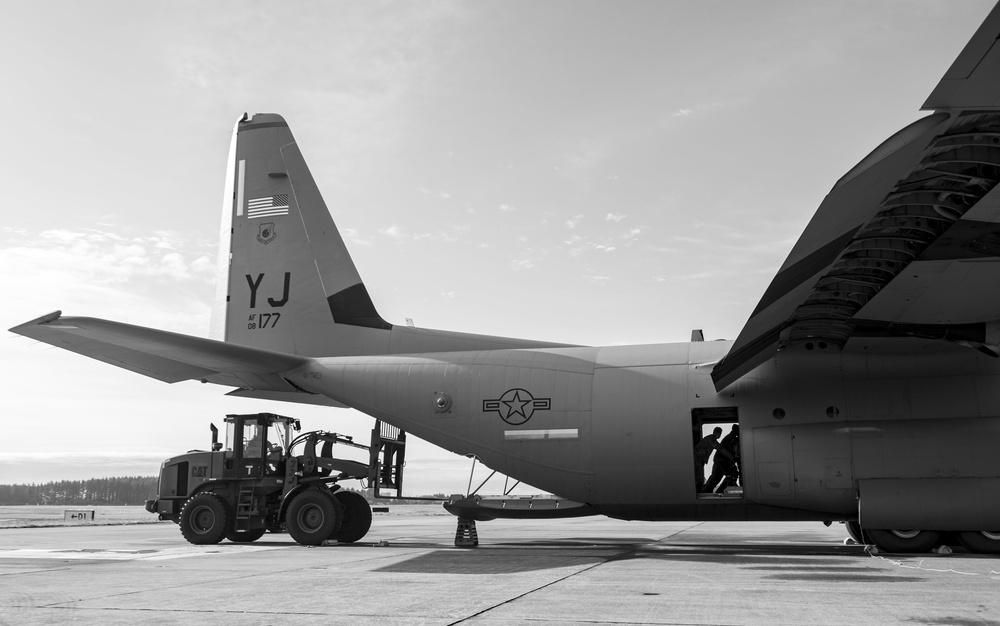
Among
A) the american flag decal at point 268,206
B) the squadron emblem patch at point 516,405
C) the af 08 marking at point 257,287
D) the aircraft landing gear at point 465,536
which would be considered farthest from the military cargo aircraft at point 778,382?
the american flag decal at point 268,206

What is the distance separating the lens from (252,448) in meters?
16.5

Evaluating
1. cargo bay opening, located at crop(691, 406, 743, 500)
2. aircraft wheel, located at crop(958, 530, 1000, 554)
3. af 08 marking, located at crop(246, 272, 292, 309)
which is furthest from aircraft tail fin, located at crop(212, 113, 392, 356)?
aircraft wheel, located at crop(958, 530, 1000, 554)

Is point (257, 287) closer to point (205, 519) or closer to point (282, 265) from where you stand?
point (282, 265)

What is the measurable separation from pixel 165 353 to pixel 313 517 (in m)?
4.12

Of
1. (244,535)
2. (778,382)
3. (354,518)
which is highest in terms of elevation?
(778,382)

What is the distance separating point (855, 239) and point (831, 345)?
3.34 meters

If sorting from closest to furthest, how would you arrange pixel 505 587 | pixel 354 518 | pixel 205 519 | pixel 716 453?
pixel 505 587
pixel 716 453
pixel 205 519
pixel 354 518

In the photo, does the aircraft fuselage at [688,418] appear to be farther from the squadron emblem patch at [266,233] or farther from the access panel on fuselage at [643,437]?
the squadron emblem patch at [266,233]

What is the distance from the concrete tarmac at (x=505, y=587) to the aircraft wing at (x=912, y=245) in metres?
3.22

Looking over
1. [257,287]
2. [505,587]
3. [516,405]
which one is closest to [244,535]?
[257,287]

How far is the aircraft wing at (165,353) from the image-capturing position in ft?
39.5

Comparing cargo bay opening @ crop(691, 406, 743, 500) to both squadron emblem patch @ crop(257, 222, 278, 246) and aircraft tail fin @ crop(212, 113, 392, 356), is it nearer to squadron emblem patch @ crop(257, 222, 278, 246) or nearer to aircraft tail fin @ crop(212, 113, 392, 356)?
aircraft tail fin @ crop(212, 113, 392, 356)

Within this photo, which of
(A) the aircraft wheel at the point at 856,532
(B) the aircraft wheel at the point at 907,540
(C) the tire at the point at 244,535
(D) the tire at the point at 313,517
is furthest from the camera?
(C) the tire at the point at 244,535

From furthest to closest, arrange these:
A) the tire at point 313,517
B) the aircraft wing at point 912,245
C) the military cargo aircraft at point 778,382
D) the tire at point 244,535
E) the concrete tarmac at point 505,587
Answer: the tire at point 244,535 → the tire at point 313,517 → the military cargo aircraft at point 778,382 → the aircraft wing at point 912,245 → the concrete tarmac at point 505,587
